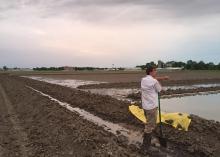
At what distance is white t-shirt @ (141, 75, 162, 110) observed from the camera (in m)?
8.43

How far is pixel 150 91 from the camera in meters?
8.48

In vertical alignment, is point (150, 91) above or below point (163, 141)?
above

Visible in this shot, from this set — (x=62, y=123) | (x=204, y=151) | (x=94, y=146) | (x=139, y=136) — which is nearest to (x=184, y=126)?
(x=139, y=136)

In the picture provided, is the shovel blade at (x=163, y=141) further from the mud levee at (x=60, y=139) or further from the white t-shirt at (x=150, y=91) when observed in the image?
the white t-shirt at (x=150, y=91)

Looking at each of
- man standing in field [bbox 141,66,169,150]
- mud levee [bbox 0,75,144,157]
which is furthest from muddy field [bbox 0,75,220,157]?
man standing in field [bbox 141,66,169,150]

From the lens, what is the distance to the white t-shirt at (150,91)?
8.43 metres

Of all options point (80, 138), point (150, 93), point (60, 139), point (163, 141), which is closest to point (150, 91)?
point (150, 93)

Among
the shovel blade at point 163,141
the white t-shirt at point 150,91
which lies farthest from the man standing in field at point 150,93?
the shovel blade at point 163,141

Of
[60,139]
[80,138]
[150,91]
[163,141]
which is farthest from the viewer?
[60,139]

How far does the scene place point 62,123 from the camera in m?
12.3

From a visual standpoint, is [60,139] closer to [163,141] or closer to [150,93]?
[163,141]

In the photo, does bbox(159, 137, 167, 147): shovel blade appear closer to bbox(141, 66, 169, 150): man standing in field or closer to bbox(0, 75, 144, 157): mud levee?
bbox(141, 66, 169, 150): man standing in field

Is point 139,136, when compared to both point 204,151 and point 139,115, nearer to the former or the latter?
point 139,115

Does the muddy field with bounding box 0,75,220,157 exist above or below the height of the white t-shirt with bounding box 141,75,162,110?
below
